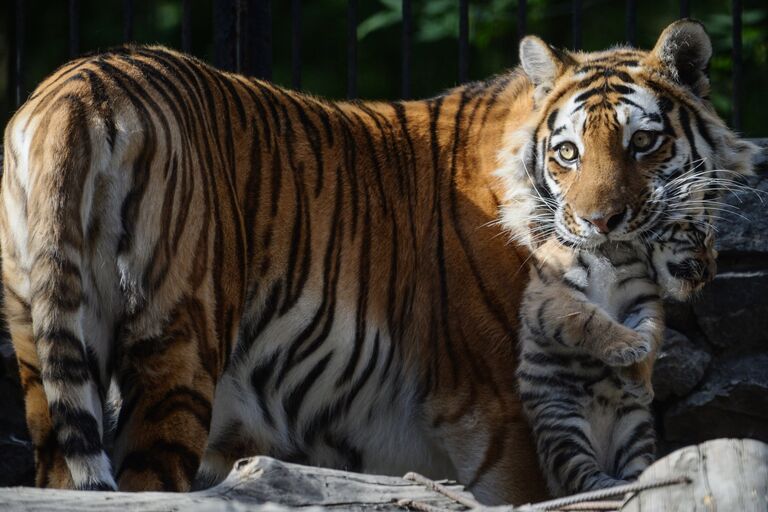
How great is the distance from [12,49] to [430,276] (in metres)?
5.27

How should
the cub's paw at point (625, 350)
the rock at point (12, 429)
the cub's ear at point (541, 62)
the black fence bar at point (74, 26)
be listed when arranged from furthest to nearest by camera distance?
the black fence bar at point (74, 26) < the rock at point (12, 429) < the cub's ear at point (541, 62) < the cub's paw at point (625, 350)

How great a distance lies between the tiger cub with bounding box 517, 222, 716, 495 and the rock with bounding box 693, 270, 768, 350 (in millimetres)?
834

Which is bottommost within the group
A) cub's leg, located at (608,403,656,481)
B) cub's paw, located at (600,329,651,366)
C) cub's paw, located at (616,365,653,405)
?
cub's leg, located at (608,403,656,481)

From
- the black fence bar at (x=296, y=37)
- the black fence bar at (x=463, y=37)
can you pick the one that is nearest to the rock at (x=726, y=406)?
the black fence bar at (x=463, y=37)

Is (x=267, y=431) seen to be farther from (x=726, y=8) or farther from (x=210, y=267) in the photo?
(x=726, y=8)

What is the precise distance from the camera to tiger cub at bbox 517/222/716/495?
3309 mm

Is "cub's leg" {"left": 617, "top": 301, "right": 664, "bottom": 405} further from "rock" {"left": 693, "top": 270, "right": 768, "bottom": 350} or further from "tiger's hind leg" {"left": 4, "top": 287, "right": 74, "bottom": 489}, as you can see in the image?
"tiger's hind leg" {"left": 4, "top": 287, "right": 74, "bottom": 489}

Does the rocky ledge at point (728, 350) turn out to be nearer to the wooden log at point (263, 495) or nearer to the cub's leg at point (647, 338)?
the cub's leg at point (647, 338)

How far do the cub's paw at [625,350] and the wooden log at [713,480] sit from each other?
3.49ft

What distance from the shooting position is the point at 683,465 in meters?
2.04

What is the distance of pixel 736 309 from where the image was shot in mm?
4262

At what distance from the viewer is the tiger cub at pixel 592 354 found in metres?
3.31

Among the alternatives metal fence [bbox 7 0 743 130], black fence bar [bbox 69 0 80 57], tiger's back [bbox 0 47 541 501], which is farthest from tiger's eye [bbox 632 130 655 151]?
black fence bar [bbox 69 0 80 57]

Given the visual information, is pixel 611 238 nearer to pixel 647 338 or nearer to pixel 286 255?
pixel 647 338
